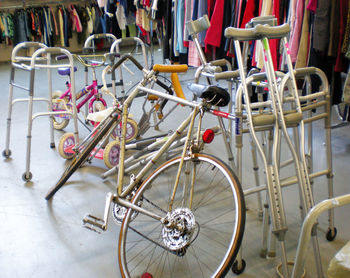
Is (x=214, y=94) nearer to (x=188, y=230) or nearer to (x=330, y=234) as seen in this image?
(x=188, y=230)

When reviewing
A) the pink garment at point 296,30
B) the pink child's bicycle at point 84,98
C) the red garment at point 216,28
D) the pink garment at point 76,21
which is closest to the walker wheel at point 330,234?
the pink garment at point 296,30

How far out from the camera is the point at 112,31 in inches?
352

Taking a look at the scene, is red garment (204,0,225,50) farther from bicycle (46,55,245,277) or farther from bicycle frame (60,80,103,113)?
bicycle (46,55,245,277)

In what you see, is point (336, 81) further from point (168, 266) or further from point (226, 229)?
point (168, 266)

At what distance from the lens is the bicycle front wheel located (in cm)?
187

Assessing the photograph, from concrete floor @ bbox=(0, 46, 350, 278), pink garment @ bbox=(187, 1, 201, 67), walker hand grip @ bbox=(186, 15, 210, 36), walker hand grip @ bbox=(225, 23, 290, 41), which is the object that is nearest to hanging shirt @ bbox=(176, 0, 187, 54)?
pink garment @ bbox=(187, 1, 201, 67)

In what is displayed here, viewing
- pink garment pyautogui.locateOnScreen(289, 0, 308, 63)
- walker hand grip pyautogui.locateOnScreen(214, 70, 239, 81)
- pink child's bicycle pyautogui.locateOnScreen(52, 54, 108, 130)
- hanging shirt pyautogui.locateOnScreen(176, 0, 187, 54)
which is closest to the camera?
walker hand grip pyautogui.locateOnScreen(214, 70, 239, 81)

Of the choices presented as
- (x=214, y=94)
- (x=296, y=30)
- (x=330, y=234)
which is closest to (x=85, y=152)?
(x=214, y=94)

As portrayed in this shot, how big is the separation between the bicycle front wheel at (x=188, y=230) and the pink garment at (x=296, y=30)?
135 centimetres

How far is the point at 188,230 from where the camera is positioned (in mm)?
1952

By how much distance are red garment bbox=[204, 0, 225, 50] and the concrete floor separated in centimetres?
101

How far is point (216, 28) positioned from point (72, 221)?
8.06 feet

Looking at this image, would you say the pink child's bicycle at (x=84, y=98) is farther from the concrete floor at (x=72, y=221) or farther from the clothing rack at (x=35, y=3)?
the clothing rack at (x=35, y=3)

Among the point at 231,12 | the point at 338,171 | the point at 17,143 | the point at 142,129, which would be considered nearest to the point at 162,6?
the point at 231,12
